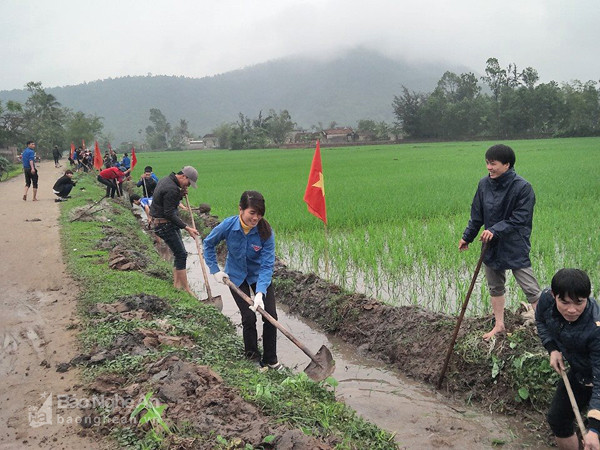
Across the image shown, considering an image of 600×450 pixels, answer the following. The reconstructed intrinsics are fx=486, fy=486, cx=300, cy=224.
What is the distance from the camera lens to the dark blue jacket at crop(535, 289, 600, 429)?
2.50 meters

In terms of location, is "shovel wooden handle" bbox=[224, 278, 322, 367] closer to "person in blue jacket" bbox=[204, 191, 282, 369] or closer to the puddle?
"person in blue jacket" bbox=[204, 191, 282, 369]

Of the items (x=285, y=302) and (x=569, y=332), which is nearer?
(x=569, y=332)

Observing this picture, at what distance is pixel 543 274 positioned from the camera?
239 inches

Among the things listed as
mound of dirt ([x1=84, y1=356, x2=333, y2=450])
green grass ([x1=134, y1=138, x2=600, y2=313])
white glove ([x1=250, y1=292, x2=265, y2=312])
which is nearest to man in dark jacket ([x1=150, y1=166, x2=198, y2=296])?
white glove ([x1=250, y1=292, x2=265, y2=312])

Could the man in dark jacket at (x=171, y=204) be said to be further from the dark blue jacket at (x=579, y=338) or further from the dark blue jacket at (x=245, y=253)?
the dark blue jacket at (x=579, y=338)

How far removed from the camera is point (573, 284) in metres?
2.46

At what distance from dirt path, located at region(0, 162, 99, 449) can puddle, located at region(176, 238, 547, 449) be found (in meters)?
2.05

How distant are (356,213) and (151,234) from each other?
15.5 ft

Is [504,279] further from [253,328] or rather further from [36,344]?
[36,344]

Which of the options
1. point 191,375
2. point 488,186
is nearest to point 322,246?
point 488,186

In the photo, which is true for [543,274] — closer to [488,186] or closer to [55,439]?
[488,186]

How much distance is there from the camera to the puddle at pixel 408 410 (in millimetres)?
3445

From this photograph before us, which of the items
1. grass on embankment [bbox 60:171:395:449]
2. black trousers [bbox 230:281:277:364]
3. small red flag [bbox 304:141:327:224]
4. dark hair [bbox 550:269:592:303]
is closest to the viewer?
dark hair [bbox 550:269:592:303]

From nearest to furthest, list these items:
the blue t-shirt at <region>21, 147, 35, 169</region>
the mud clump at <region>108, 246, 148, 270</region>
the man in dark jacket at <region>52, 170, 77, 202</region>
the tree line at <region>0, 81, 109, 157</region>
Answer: the mud clump at <region>108, 246, 148, 270</region>
the blue t-shirt at <region>21, 147, 35, 169</region>
the man in dark jacket at <region>52, 170, 77, 202</region>
the tree line at <region>0, 81, 109, 157</region>
